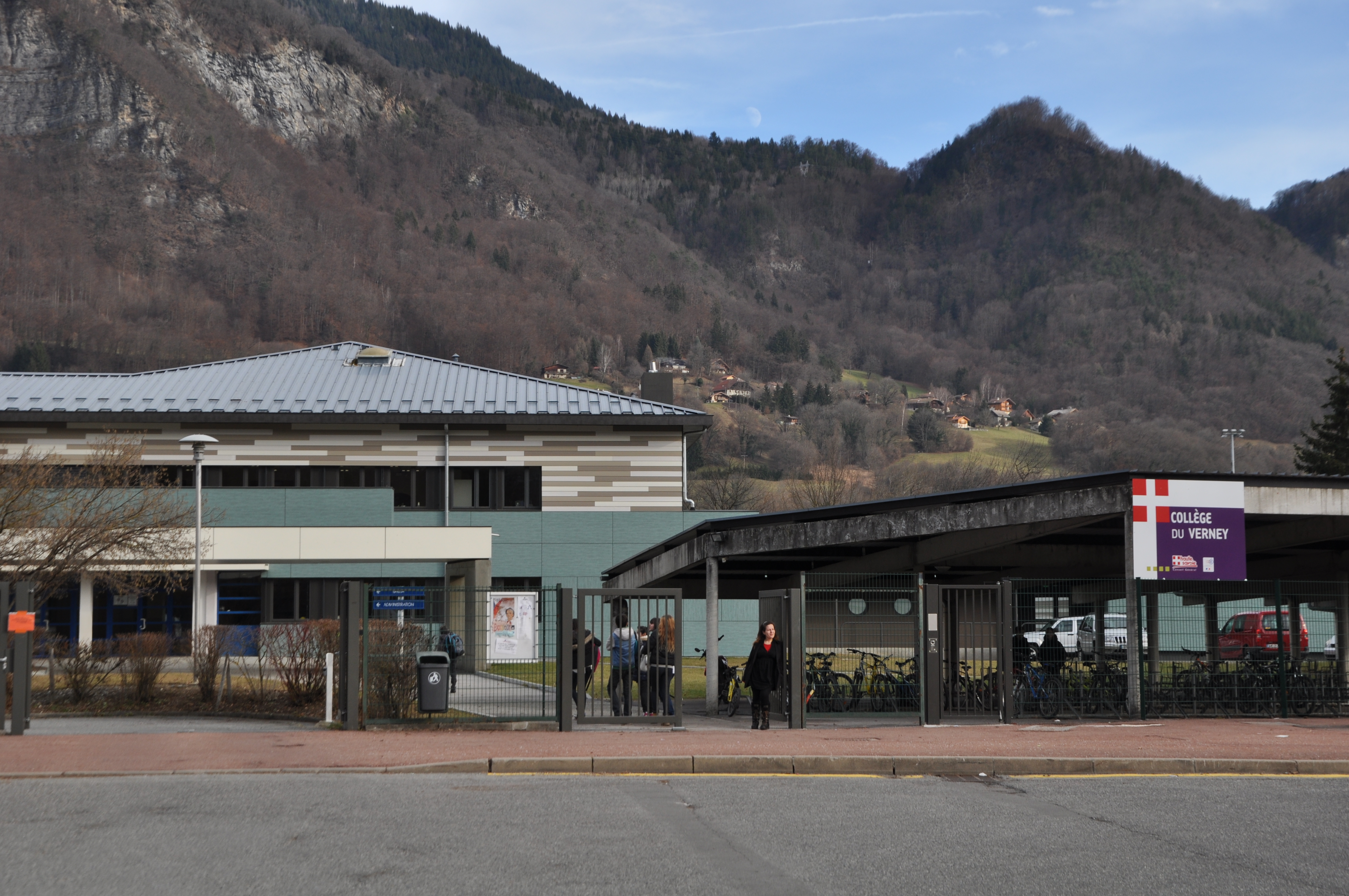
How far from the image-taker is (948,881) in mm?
7656

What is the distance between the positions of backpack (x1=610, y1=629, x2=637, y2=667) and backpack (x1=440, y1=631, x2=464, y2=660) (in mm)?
2263

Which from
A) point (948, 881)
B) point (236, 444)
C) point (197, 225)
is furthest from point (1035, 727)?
point (197, 225)

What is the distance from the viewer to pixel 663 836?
30.0 ft

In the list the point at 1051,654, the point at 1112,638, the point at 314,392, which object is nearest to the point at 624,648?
the point at 1051,654

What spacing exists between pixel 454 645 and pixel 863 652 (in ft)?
20.6

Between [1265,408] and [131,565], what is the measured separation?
163423 mm

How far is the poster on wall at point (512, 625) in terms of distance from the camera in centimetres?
1756

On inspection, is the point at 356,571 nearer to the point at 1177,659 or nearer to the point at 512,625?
the point at 512,625

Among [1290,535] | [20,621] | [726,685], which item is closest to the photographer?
[20,621]

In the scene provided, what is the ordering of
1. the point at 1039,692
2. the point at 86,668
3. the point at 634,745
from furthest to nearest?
the point at 86,668 < the point at 1039,692 < the point at 634,745

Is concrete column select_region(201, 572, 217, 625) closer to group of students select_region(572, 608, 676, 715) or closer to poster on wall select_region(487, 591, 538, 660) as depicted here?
poster on wall select_region(487, 591, 538, 660)

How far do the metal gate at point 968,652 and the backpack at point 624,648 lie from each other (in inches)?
170

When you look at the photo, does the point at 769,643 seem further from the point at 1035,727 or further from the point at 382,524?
the point at 382,524

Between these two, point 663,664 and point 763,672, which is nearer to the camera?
point 763,672
